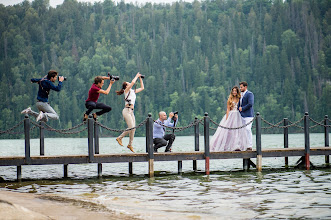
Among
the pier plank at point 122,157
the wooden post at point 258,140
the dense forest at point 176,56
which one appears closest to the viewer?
the pier plank at point 122,157

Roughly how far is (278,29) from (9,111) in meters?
78.9

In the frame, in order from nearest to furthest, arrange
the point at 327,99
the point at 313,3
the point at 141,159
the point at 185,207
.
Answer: the point at 185,207 → the point at 141,159 → the point at 327,99 → the point at 313,3

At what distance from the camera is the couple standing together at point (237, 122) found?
17891mm

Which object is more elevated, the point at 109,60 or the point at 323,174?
the point at 109,60

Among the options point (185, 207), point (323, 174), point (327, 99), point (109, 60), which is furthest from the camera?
point (109, 60)

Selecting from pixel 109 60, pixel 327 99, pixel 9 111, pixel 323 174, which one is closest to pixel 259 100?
pixel 327 99

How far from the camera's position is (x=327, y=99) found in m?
131

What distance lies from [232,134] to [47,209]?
9298mm

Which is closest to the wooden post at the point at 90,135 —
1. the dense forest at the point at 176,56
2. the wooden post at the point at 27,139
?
the wooden post at the point at 27,139

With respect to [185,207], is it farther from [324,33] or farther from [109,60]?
[324,33]

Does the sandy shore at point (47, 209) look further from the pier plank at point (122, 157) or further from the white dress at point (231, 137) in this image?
the white dress at point (231, 137)

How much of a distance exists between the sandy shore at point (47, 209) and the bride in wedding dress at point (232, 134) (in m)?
7.64

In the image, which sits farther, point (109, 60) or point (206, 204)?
point (109, 60)

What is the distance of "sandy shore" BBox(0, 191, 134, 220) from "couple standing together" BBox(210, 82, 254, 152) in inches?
302
